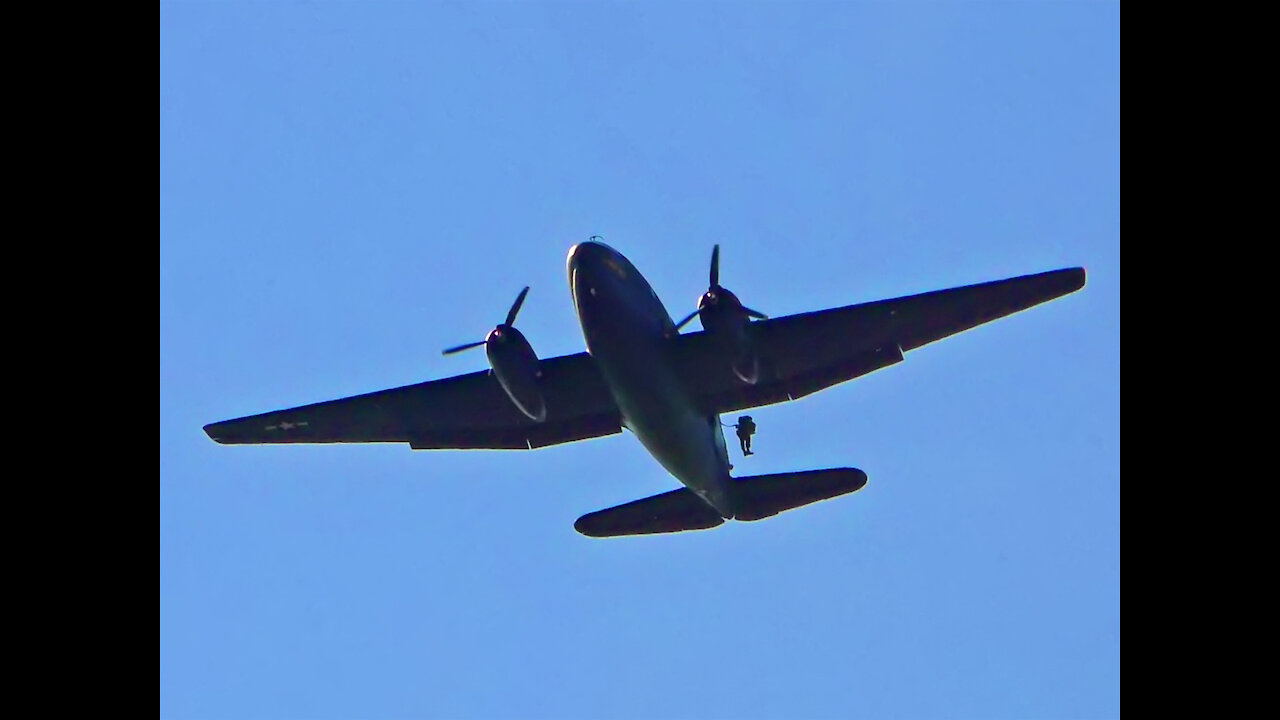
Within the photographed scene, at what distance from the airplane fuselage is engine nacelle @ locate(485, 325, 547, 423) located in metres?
1.52

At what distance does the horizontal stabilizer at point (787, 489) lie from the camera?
26.1 m

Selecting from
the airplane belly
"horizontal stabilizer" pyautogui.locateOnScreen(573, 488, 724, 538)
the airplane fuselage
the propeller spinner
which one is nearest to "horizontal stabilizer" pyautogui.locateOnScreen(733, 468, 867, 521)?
"horizontal stabilizer" pyautogui.locateOnScreen(573, 488, 724, 538)

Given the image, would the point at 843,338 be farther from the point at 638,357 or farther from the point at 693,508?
the point at 693,508

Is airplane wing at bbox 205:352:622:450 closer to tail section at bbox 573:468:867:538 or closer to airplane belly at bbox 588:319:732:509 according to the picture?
airplane belly at bbox 588:319:732:509

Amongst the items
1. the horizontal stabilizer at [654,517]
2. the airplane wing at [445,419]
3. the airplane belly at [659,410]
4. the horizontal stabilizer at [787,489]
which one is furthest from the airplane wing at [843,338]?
the horizontal stabilizer at [654,517]

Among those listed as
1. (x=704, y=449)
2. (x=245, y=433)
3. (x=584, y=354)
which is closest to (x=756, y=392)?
(x=704, y=449)

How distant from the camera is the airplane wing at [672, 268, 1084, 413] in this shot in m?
23.5

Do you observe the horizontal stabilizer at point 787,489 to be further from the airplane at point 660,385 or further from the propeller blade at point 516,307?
the propeller blade at point 516,307

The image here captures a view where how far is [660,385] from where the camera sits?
2389cm

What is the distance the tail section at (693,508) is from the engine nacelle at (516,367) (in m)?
3.40

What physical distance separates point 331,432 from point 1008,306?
505 inches

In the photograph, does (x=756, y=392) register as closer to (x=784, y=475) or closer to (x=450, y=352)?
(x=784, y=475)

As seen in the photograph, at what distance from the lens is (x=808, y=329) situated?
79.9 feet

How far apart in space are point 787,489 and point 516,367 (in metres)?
6.02
